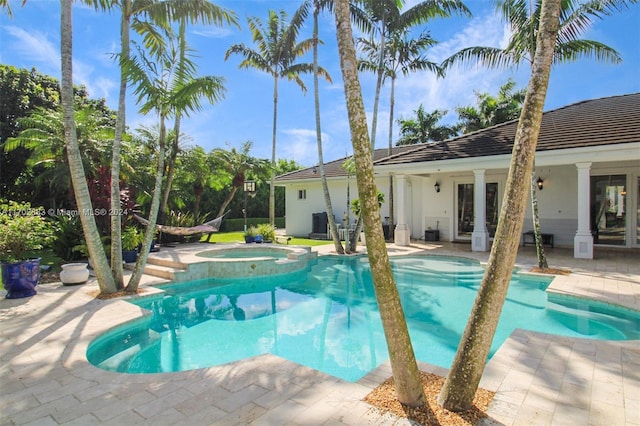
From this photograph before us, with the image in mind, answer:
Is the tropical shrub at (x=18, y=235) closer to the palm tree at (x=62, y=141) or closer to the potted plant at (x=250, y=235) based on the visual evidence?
the palm tree at (x=62, y=141)

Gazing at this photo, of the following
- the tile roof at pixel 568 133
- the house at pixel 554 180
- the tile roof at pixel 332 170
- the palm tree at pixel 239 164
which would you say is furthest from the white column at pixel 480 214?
the palm tree at pixel 239 164

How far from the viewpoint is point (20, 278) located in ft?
24.2

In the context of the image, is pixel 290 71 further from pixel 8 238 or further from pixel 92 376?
pixel 92 376

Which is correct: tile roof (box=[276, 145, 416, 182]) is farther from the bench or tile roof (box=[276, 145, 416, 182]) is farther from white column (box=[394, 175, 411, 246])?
the bench

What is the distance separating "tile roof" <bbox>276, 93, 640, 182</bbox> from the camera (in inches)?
437

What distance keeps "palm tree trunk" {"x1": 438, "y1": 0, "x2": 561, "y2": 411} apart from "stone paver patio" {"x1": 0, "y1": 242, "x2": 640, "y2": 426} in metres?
0.53

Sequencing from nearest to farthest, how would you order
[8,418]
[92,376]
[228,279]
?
1. [8,418]
2. [92,376]
3. [228,279]

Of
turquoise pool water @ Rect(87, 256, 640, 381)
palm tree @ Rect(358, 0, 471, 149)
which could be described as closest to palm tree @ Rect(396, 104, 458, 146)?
palm tree @ Rect(358, 0, 471, 149)

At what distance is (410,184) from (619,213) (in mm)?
8498

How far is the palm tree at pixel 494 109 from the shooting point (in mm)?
25641

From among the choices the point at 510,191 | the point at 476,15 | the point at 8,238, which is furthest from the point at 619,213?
the point at 8,238

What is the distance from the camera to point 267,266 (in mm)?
11102

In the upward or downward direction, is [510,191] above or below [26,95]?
below

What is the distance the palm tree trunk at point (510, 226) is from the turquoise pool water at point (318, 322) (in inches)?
87.1
